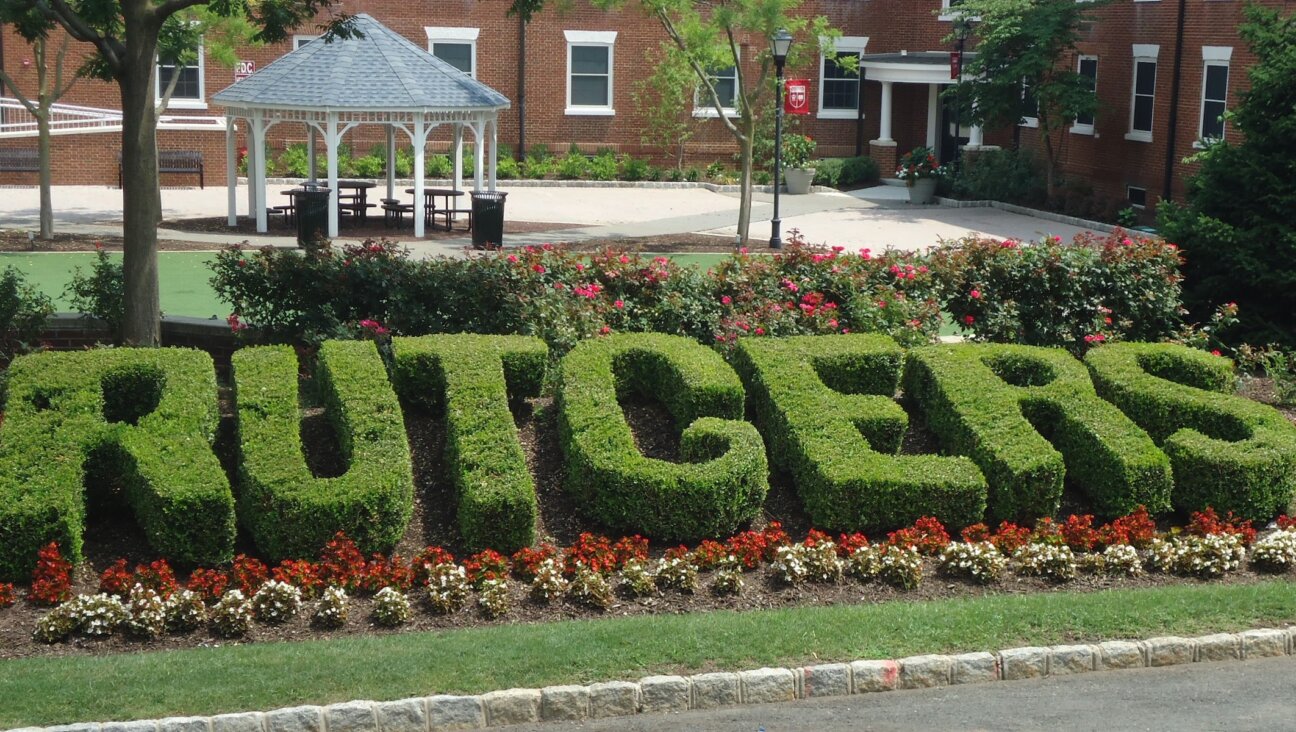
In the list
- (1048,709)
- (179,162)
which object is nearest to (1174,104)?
(179,162)

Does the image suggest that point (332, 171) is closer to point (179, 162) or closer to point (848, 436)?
point (179, 162)

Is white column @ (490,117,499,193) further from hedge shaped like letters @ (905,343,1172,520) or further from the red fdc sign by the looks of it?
hedge shaped like letters @ (905,343,1172,520)

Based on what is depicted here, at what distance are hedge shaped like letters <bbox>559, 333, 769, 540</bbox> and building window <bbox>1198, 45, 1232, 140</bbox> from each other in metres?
19.6

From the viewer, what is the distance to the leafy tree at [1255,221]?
15000 millimetres

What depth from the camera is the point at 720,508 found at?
33.5 feet

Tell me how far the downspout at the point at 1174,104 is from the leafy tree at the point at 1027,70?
5.20ft

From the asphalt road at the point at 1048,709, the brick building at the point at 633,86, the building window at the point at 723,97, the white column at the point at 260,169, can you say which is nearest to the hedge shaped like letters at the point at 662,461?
the asphalt road at the point at 1048,709

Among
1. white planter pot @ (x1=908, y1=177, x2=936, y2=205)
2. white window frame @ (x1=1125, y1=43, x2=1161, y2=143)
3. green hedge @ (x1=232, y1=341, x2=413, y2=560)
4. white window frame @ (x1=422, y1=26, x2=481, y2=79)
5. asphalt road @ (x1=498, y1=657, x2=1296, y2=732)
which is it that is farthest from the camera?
white window frame @ (x1=422, y1=26, x2=481, y2=79)

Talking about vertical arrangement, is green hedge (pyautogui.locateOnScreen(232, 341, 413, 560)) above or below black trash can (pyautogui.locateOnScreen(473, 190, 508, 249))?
below

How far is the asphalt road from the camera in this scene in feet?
24.8

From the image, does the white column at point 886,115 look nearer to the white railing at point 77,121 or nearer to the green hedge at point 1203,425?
the white railing at point 77,121

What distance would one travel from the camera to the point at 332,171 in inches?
1003

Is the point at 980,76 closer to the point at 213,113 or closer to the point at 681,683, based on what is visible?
the point at 213,113

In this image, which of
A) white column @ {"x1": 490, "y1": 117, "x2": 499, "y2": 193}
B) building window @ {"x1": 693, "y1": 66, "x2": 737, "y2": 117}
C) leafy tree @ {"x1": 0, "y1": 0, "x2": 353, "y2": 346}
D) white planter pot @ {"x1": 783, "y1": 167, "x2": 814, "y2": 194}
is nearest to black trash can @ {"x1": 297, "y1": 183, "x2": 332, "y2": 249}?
white column @ {"x1": 490, "y1": 117, "x2": 499, "y2": 193}
